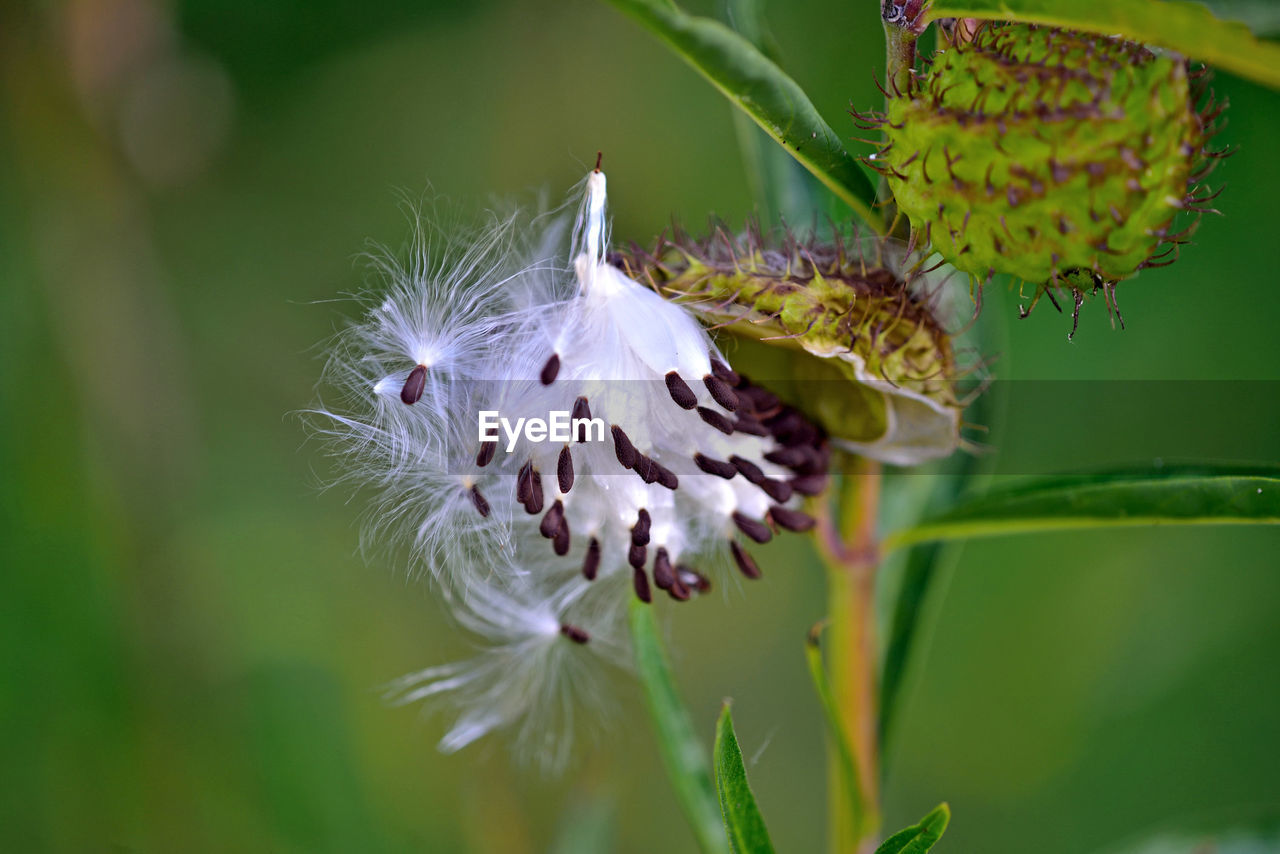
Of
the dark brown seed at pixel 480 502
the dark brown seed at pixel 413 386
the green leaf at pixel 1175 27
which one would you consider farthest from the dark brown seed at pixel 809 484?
the green leaf at pixel 1175 27

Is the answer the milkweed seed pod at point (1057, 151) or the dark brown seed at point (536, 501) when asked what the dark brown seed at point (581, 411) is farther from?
the milkweed seed pod at point (1057, 151)

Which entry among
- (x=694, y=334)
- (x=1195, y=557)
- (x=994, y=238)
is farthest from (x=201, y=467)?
(x=1195, y=557)

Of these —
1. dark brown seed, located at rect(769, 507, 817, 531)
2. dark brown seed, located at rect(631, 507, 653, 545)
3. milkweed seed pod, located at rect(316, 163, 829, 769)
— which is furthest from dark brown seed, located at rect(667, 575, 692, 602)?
dark brown seed, located at rect(769, 507, 817, 531)

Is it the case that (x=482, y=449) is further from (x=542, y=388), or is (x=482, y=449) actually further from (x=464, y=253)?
(x=464, y=253)

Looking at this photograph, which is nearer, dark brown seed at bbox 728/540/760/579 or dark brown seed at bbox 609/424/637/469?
dark brown seed at bbox 609/424/637/469

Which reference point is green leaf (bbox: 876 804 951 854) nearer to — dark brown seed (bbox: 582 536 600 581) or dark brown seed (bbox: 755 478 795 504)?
dark brown seed (bbox: 755 478 795 504)
